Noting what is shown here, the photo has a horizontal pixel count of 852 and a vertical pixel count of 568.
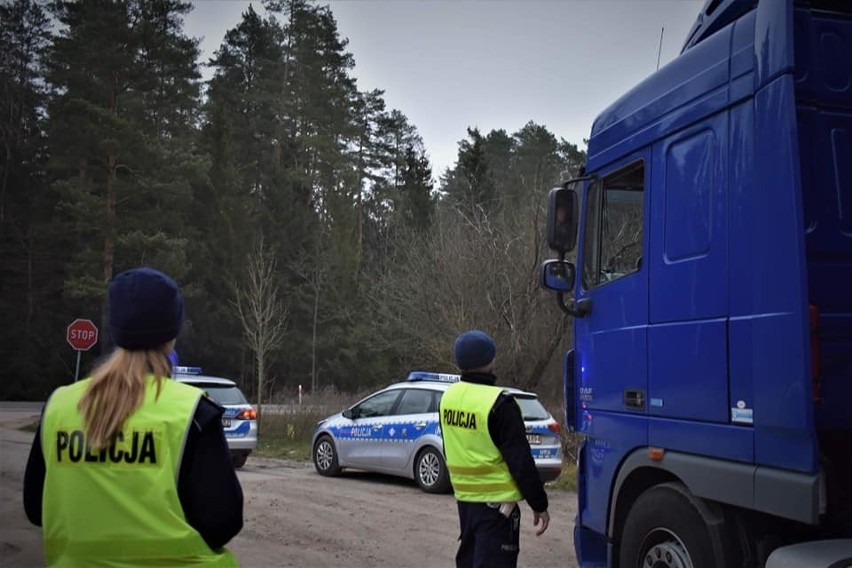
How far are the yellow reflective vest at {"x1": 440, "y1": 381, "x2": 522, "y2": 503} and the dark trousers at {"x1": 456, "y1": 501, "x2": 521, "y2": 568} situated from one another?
81 mm

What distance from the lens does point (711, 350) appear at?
4.13 meters

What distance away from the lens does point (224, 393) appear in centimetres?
1525

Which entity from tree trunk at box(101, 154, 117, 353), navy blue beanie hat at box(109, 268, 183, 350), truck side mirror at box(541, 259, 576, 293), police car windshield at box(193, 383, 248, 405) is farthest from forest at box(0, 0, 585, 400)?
navy blue beanie hat at box(109, 268, 183, 350)

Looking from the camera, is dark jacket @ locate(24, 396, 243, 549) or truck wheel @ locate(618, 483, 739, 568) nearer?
dark jacket @ locate(24, 396, 243, 549)

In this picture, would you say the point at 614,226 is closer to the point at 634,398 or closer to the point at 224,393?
the point at 634,398

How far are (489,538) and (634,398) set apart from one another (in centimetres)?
119

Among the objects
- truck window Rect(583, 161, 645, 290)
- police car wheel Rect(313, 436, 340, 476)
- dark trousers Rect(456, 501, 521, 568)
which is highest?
truck window Rect(583, 161, 645, 290)

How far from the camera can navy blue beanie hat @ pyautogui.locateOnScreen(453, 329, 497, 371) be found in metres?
4.98

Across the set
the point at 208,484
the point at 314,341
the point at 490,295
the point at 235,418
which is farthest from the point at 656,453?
the point at 314,341

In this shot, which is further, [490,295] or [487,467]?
[490,295]

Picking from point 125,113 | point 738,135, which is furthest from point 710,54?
point 125,113

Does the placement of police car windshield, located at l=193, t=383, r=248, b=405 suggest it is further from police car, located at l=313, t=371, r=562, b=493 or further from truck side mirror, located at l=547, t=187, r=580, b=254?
truck side mirror, located at l=547, t=187, r=580, b=254

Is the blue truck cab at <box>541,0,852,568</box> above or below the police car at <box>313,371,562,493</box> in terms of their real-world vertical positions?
above

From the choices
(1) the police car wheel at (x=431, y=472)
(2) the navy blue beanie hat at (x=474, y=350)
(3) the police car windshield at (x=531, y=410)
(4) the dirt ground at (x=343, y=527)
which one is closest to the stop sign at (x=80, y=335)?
(4) the dirt ground at (x=343, y=527)
